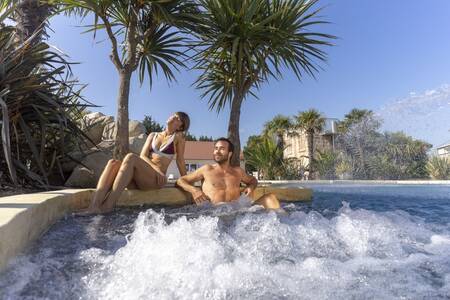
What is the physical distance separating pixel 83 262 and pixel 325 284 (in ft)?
3.64

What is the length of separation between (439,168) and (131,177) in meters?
20.6

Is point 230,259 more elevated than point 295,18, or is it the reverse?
point 295,18

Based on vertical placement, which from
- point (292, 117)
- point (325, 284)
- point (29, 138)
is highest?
point (292, 117)

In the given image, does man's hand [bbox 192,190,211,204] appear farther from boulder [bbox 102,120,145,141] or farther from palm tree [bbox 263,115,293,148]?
palm tree [bbox 263,115,293,148]

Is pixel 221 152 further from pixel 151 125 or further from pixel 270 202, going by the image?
pixel 151 125

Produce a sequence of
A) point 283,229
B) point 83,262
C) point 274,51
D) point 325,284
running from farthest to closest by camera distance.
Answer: point 274,51
point 283,229
point 83,262
point 325,284

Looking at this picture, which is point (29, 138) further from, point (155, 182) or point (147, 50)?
point (147, 50)

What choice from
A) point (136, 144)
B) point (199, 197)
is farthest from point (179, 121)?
point (136, 144)

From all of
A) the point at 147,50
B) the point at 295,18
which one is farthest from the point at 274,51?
the point at 147,50

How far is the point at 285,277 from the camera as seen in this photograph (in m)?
1.47

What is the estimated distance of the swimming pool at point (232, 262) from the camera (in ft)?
4.33

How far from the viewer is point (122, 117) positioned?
4.89m

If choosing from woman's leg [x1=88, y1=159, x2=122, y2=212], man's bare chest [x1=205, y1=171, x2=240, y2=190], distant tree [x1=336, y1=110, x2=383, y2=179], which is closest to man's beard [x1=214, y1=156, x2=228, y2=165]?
Result: man's bare chest [x1=205, y1=171, x2=240, y2=190]

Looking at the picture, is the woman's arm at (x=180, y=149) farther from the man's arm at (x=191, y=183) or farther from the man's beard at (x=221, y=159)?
the man's beard at (x=221, y=159)
